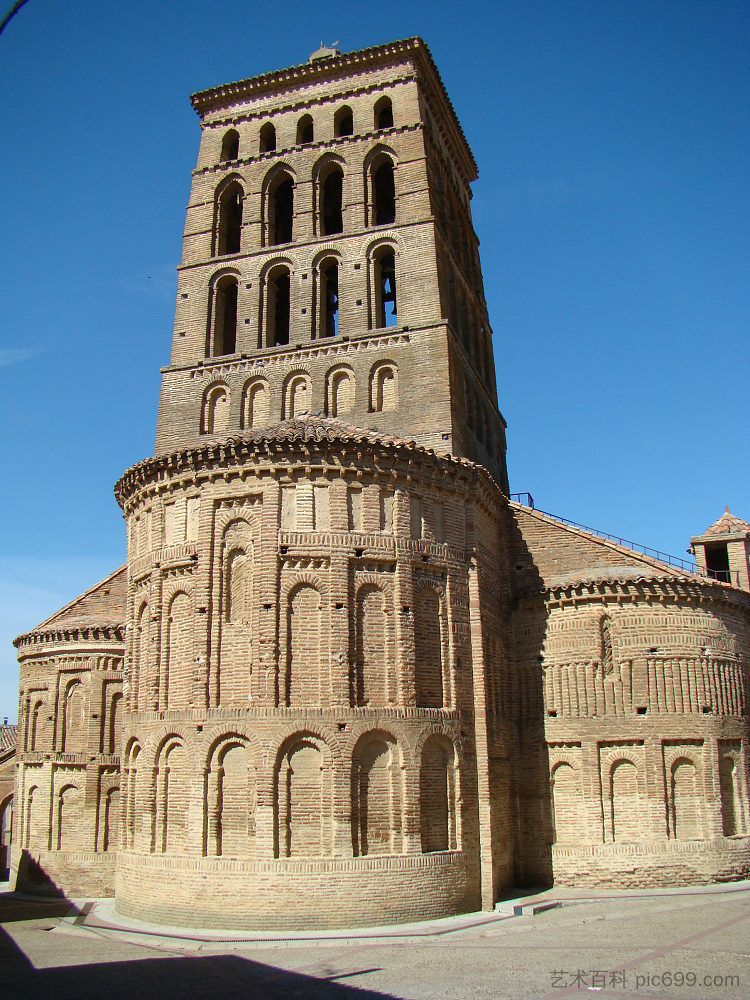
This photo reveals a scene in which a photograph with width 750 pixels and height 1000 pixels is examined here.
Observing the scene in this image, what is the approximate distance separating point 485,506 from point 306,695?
6.58 meters

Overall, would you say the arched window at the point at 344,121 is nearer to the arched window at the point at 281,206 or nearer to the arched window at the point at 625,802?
the arched window at the point at 281,206

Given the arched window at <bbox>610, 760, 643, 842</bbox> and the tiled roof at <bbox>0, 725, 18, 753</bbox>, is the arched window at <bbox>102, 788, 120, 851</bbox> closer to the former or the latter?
the arched window at <bbox>610, 760, 643, 842</bbox>

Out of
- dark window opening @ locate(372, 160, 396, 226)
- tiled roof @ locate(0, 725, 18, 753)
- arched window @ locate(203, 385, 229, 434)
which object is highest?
dark window opening @ locate(372, 160, 396, 226)

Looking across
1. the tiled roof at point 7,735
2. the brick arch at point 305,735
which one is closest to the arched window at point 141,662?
the brick arch at point 305,735

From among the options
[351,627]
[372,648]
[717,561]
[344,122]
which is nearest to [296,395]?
[351,627]

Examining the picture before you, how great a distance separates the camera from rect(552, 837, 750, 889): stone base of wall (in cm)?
1836

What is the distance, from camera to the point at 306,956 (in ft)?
41.8

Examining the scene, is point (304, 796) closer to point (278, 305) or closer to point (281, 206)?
point (278, 305)

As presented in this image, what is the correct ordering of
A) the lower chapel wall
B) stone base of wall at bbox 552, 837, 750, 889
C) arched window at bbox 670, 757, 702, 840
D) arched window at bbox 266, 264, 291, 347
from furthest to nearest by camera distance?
arched window at bbox 266, 264, 291, 347 → arched window at bbox 670, 757, 702, 840 → the lower chapel wall → stone base of wall at bbox 552, 837, 750, 889

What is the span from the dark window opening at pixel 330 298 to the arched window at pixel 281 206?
2347mm

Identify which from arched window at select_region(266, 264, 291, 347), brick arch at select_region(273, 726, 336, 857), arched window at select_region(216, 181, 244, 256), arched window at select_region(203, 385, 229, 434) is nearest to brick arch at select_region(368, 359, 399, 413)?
arched window at select_region(266, 264, 291, 347)

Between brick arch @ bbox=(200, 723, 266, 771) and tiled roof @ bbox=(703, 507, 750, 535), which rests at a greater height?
tiled roof @ bbox=(703, 507, 750, 535)

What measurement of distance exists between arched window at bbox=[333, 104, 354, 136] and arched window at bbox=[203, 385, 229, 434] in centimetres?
936

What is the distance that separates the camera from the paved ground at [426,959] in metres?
10.8
